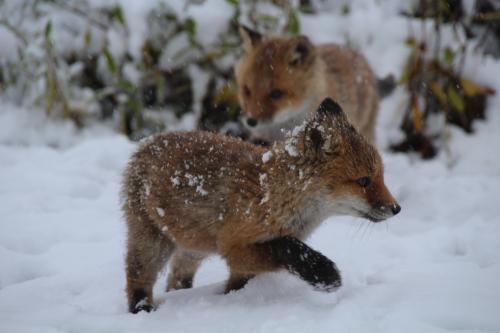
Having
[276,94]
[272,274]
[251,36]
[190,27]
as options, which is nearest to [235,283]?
[272,274]

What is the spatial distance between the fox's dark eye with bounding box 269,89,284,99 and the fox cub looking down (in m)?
2.46

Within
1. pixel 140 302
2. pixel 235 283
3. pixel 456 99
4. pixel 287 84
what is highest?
pixel 287 84

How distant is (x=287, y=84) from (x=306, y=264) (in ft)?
11.2

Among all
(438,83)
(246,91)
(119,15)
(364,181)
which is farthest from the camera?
(119,15)

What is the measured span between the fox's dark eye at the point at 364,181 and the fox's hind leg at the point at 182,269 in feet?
4.67

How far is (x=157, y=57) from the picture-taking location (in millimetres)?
7832

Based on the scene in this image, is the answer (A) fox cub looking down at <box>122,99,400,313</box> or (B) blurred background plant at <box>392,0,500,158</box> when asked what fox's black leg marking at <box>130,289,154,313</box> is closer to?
(A) fox cub looking down at <box>122,99,400,313</box>

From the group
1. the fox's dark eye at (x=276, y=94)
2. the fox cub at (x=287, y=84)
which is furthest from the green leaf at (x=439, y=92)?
the fox's dark eye at (x=276, y=94)

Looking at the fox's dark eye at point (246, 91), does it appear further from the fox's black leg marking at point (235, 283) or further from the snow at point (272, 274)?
the fox's black leg marking at point (235, 283)

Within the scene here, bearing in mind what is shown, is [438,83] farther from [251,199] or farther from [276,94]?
[251,199]

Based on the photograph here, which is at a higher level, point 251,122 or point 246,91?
point 246,91

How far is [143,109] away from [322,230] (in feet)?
12.8

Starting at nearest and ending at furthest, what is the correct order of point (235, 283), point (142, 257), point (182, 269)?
point (235, 283) < point (142, 257) < point (182, 269)

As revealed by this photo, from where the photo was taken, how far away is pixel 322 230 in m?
4.94
